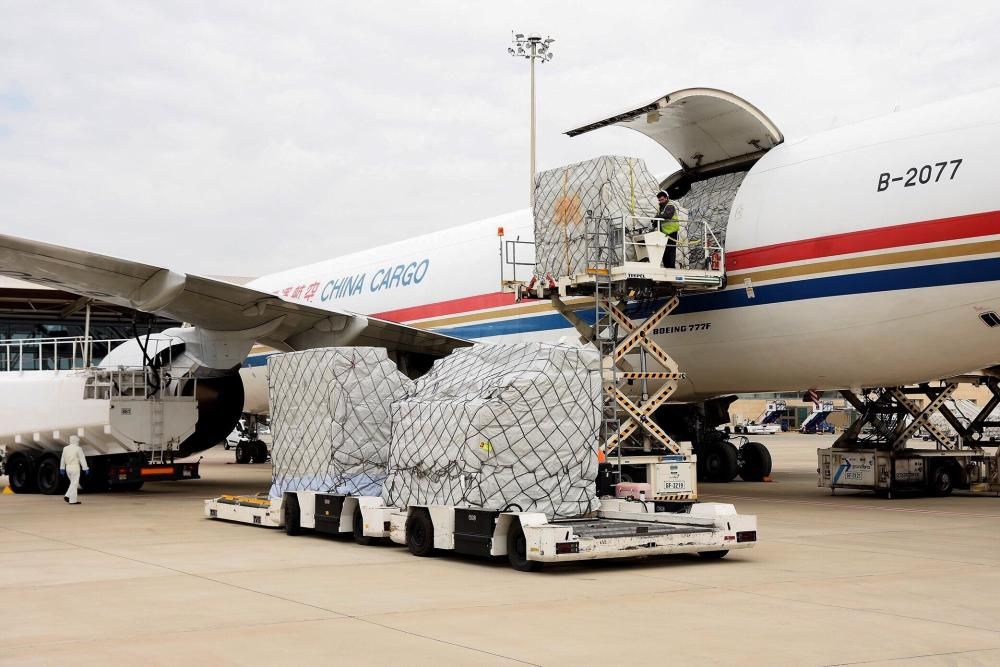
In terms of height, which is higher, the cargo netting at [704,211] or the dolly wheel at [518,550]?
the cargo netting at [704,211]

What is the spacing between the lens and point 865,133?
49.3 ft

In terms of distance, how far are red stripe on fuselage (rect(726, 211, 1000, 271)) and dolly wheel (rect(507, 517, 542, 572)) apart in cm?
671

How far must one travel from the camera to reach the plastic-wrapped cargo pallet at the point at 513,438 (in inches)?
432

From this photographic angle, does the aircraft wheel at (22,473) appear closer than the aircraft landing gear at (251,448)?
Yes

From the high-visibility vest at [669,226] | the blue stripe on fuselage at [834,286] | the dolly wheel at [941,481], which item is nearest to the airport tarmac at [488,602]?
the blue stripe on fuselage at [834,286]

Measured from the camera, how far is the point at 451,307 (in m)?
21.0

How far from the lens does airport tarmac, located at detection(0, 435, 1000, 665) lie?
6.56 meters

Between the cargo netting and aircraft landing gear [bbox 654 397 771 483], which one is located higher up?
the cargo netting

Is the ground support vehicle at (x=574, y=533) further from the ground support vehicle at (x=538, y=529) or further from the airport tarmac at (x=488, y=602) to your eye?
the airport tarmac at (x=488, y=602)

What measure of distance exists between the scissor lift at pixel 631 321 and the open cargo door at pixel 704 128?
1.70 m

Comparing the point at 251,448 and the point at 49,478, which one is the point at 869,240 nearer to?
Answer: the point at 49,478

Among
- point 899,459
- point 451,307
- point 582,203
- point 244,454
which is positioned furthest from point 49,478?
point 899,459

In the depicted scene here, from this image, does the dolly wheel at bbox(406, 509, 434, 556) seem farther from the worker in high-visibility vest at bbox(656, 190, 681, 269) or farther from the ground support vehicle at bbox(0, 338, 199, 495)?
the ground support vehicle at bbox(0, 338, 199, 495)

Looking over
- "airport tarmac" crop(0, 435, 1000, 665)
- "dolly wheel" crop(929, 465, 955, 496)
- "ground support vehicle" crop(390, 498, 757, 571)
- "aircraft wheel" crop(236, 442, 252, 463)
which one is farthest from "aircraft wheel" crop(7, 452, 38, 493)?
"dolly wheel" crop(929, 465, 955, 496)
